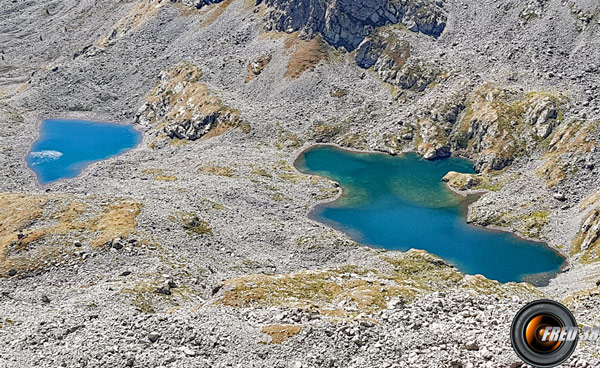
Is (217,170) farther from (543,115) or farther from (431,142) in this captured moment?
(543,115)

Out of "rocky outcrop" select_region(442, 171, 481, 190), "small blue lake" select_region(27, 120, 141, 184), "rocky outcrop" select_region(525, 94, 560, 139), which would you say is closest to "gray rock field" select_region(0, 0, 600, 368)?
"rocky outcrop" select_region(525, 94, 560, 139)

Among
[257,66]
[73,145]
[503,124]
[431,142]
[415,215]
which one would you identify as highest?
[503,124]

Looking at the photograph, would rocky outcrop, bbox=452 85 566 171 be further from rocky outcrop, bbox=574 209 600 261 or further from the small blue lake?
the small blue lake

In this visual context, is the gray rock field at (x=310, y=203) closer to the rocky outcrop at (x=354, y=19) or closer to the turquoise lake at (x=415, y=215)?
the rocky outcrop at (x=354, y=19)

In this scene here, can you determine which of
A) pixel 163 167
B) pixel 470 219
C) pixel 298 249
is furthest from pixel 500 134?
pixel 163 167

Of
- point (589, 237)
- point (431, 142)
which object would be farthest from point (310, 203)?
point (589, 237)

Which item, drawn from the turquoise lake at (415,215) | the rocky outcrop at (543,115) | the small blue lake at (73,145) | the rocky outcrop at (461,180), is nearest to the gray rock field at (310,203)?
the rocky outcrop at (543,115)
